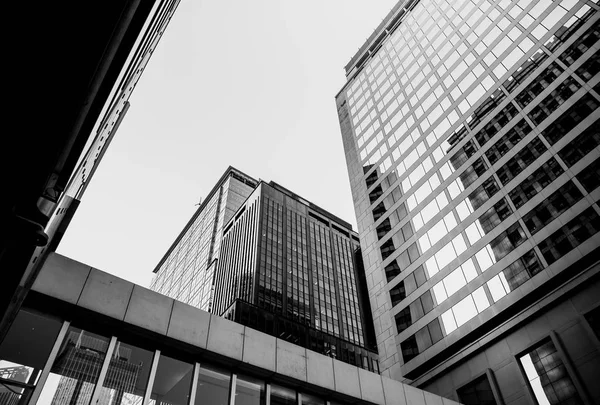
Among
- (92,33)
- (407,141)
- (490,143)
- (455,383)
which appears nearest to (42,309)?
(92,33)

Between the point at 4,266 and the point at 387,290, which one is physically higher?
the point at 387,290

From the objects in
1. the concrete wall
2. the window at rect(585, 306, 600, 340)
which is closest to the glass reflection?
the concrete wall

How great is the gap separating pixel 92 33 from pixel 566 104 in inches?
1641

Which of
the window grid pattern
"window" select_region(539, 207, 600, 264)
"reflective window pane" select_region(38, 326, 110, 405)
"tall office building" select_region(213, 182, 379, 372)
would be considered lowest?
"reflective window pane" select_region(38, 326, 110, 405)

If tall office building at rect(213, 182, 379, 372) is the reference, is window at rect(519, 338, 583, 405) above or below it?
below

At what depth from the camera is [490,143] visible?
→ 4169cm

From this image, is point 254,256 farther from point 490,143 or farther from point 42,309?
point 42,309

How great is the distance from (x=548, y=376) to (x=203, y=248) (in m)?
134

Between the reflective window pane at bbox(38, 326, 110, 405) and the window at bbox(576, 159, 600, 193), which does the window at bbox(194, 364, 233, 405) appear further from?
the window at bbox(576, 159, 600, 193)

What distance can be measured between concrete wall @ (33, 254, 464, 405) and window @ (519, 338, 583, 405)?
15.7m

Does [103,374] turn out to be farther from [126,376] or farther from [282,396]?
[282,396]

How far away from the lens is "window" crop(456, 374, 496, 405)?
1120 inches

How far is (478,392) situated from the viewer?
96.7 feet

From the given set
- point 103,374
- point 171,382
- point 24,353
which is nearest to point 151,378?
point 171,382
